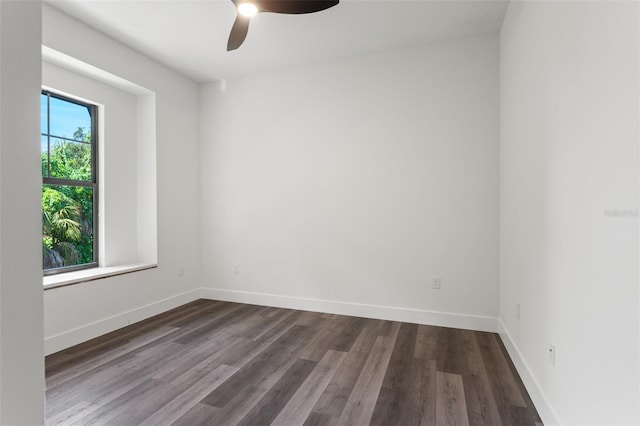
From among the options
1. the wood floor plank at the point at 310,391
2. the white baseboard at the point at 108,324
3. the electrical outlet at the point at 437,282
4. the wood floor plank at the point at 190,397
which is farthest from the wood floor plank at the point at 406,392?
the white baseboard at the point at 108,324

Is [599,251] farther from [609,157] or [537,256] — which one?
[537,256]

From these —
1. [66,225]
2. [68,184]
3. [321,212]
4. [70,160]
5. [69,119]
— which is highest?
[69,119]

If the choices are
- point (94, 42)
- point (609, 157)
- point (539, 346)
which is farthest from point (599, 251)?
point (94, 42)

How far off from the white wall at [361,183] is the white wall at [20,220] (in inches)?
116

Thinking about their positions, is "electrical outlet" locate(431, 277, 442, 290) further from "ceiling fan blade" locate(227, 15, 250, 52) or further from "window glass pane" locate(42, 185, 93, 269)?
"window glass pane" locate(42, 185, 93, 269)

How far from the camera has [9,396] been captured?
0.53 metres

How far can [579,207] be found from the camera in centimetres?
135

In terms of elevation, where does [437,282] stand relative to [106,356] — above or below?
above

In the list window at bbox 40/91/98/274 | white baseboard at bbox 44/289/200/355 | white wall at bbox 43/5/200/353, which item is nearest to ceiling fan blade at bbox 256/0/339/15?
white wall at bbox 43/5/200/353

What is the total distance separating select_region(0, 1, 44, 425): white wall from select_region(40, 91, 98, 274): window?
2.91 meters

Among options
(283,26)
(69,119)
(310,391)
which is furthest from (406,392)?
(69,119)

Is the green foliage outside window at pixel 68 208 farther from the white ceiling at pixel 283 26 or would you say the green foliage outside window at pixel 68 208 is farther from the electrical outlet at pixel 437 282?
the electrical outlet at pixel 437 282

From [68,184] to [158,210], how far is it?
0.84 m

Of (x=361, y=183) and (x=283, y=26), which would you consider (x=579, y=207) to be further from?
(x=283, y=26)
